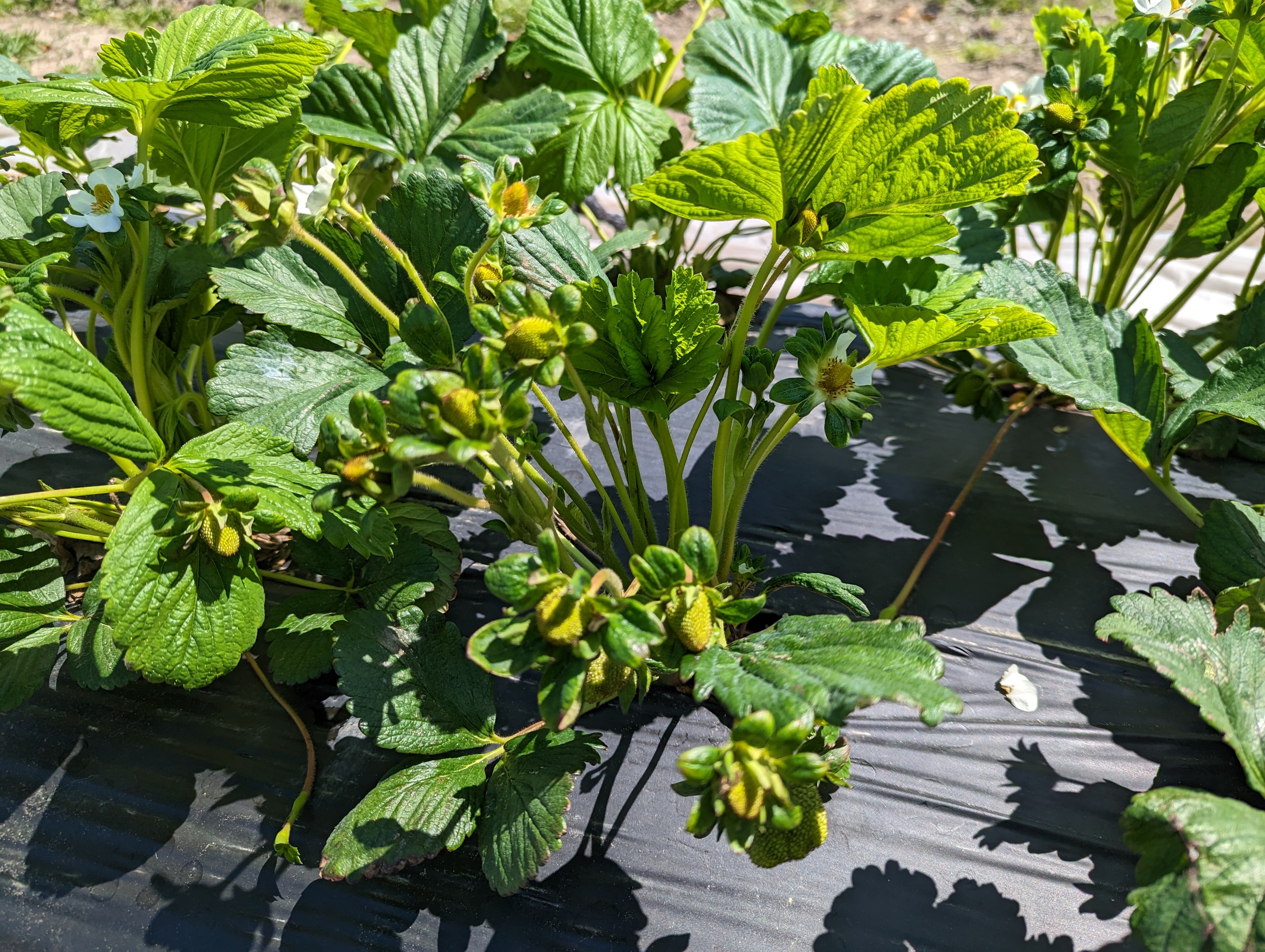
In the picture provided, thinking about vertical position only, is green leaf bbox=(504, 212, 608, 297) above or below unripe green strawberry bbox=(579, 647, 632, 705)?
above

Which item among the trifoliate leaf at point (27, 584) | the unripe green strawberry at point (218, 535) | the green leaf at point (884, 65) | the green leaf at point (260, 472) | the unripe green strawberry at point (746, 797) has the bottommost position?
the trifoliate leaf at point (27, 584)

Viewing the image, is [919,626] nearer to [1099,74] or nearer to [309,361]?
[309,361]

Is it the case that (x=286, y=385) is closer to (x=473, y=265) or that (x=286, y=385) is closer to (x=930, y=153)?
(x=473, y=265)

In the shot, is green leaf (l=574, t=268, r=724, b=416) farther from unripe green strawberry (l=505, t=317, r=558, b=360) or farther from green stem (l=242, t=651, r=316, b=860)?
green stem (l=242, t=651, r=316, b=860)

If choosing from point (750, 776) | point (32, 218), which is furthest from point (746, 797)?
point (32, 218)

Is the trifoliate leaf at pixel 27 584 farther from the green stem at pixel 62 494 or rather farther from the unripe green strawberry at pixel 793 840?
the unripe green strawberry at pixel 793 840

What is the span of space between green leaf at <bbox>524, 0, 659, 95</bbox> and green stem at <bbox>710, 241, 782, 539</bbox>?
2.13 ft

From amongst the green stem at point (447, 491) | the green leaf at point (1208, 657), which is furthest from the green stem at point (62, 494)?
the green leaf at point (1208, 657)

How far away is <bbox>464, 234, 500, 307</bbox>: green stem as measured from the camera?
2.27 ft

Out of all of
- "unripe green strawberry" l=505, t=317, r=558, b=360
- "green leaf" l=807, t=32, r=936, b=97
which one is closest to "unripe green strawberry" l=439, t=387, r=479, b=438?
"unripe green strawberry" l=505, t=317, r=558, b=360

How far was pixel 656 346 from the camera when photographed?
81 centimetres

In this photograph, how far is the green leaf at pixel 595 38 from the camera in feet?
4.30

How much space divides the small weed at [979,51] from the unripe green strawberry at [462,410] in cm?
Answer: 355

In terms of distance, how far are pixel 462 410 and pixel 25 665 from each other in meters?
0.61
